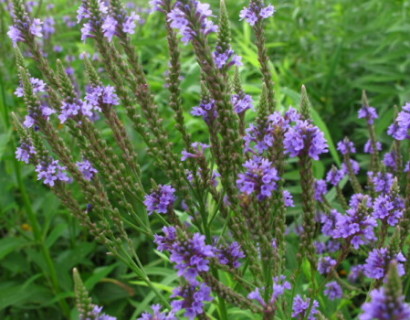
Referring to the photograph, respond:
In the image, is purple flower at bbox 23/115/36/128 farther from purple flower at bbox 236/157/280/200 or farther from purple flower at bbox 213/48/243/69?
purple flower at bbox 236/157/280/200

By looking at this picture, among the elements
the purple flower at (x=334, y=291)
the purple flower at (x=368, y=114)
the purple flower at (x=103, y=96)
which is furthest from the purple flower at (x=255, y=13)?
the purple flower at (x=334, y=291)

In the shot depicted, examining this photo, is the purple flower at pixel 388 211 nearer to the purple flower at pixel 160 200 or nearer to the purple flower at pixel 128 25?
the purple flower at pixel 160 200

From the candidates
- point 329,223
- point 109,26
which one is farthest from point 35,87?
point 329,223

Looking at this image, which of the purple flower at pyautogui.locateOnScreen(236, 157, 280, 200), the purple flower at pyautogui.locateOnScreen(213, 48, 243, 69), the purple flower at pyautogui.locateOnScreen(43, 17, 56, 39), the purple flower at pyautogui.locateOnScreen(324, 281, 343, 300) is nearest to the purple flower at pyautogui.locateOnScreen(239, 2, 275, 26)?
the purple flower at pyautogui.locateOnScreen(213, 48, 243, 69)

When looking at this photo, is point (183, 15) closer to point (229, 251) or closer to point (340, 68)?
point (229, 251)

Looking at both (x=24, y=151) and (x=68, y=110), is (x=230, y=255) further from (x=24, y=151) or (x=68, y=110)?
(x=24, y=151)

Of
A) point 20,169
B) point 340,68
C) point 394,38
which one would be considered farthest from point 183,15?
point 340,68
